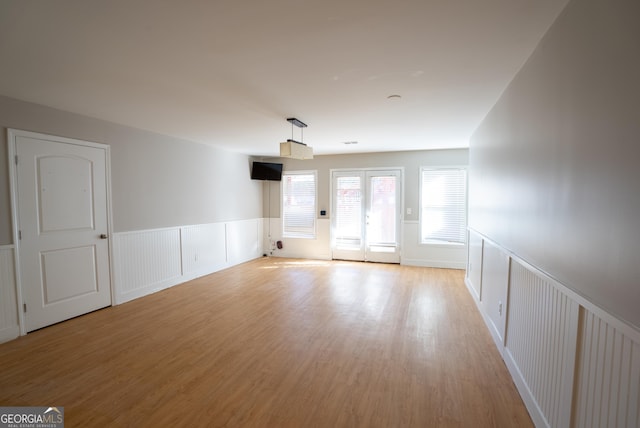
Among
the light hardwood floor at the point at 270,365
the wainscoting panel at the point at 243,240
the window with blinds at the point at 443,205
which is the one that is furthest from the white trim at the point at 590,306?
the wainscoting panel at the point at 243,240

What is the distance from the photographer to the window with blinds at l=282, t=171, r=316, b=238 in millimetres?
7250

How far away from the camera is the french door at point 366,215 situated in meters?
6.65

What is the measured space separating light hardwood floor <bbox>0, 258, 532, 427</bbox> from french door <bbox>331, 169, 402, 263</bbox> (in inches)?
94.2

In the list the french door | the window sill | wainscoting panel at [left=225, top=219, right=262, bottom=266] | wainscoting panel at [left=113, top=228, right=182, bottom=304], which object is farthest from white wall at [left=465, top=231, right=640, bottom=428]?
wainscoting panel at [left=225, top=219, right=262, bottom=266]

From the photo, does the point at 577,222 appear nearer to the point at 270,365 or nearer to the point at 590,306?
the point at 590,306

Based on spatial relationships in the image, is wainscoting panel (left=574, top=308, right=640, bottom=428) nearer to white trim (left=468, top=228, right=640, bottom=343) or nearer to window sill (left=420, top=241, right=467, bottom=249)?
white trim (left=468, top=228, right=640, bottom=343)

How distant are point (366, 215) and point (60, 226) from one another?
5392 mm

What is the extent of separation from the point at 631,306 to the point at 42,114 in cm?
513

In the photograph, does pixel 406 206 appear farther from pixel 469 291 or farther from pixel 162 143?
pixel 162 143

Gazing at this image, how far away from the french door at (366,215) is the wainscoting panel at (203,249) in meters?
2.62

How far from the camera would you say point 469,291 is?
4.64 meters

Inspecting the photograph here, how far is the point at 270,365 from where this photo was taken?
8.60 ft

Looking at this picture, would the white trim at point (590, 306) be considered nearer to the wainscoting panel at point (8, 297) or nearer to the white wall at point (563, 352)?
the white wall at point (563, 352)

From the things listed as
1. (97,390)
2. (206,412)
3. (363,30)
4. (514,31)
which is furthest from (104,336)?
(514,31)
